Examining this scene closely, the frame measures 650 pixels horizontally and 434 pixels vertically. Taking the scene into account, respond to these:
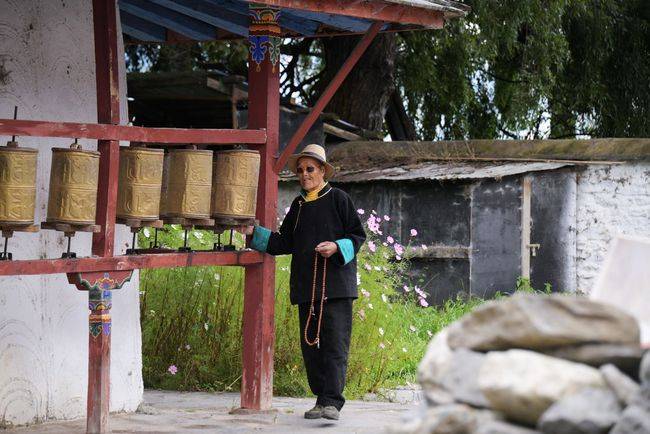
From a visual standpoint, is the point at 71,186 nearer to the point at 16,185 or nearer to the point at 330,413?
the point at 16,185

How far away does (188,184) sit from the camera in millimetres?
7145

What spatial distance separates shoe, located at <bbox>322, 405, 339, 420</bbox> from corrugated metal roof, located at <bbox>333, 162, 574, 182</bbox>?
6.44 m

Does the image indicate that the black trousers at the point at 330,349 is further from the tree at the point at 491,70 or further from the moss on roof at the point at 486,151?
the tree at the point at 491,70

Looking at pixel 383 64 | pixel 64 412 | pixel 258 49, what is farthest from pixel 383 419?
pixel 383 64

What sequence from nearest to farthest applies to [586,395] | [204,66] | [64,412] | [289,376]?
[586,395] < [64,412] < [289,376] < [204,66]

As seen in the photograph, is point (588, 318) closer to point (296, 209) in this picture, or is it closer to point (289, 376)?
point (296, 209)

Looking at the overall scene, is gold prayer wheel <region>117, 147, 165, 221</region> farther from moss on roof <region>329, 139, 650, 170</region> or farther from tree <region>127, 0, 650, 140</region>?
tree <region>127, 0, 650, 140</region>

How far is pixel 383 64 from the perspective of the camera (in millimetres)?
16234

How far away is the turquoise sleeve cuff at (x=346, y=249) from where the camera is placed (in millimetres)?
7523

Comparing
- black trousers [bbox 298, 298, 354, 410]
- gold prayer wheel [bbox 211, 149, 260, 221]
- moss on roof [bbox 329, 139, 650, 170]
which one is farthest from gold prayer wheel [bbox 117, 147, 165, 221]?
moss on roof [bbox 329, 139, 650, 170]

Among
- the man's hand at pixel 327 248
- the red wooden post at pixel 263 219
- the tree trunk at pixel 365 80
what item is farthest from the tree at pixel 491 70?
the man's hand at pixel 327 248

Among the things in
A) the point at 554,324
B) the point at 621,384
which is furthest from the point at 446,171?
the point at 621,384

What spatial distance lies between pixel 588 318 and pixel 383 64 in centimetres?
1230

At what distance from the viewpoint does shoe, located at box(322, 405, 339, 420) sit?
759 cm
